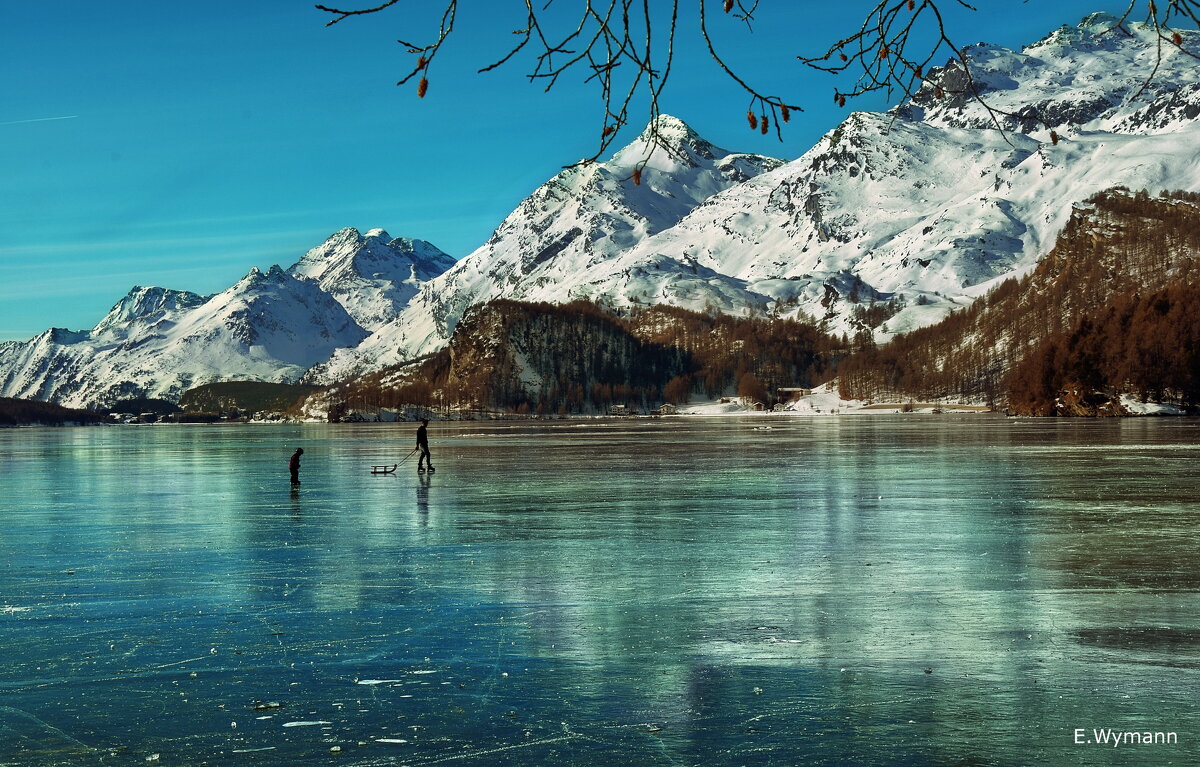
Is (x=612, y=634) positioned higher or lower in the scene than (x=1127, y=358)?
lower

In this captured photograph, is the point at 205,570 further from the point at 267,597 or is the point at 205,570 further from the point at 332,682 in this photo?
the point at 332,682

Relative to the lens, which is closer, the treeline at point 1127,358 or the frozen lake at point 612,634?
the frozen lake at point 612,634

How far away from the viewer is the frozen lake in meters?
11.5

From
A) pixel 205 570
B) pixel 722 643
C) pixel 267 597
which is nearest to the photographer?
pixel 722 643

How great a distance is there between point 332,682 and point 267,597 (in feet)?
21.7

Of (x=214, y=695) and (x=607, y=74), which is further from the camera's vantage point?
(x=214, y=695)

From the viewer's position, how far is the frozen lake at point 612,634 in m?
11.5

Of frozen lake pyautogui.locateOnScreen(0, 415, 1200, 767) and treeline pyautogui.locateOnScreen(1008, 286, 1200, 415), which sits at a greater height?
treeline pyautogui.locateOnScreen(1008, 286, 1200, 415)

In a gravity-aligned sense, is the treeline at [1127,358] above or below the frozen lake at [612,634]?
above

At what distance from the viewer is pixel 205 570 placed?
23344 millimetres

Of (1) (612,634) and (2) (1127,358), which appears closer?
(1) (612,634)

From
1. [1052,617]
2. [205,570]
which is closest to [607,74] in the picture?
[1052,617]

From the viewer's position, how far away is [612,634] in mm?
16297

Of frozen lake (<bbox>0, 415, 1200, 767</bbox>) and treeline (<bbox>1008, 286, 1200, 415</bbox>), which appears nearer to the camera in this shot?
frozen lake (<bbox>0, 415, 1200, 767</bbox>)
